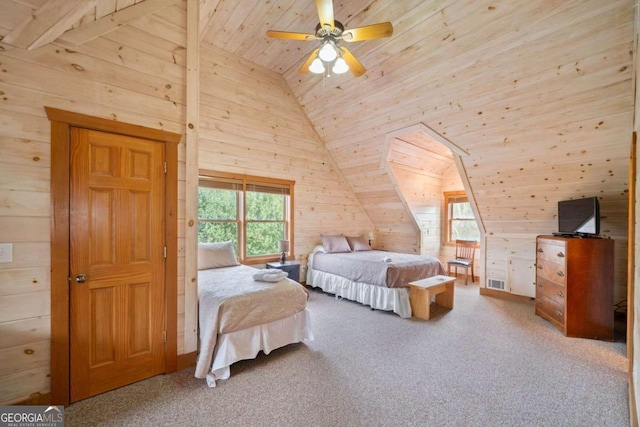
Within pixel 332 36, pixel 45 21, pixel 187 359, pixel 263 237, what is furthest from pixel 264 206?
pixel 45 21

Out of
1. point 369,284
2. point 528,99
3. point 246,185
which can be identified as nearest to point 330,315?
point 369,284

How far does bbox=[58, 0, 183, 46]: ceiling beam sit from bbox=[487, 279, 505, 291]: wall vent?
573 centimetres

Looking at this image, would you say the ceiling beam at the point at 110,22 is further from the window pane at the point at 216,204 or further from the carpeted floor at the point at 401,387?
the carpeted floor at the point at 401,387

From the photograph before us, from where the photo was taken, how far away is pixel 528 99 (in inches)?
119

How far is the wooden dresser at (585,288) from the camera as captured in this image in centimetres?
300

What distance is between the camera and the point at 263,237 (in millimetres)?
4754

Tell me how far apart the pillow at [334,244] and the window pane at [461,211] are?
2.81 metres

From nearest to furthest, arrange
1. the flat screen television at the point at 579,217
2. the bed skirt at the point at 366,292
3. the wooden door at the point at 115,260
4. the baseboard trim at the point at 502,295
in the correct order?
the wooden door at the point at 115,260, the flat screen television at the point at 579,217, the bed skirt at the point at 366,292, the baseboard trim at the point at 502,295

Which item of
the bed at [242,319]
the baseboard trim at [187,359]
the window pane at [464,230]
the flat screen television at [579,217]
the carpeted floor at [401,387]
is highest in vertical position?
the flat screen television at [579,217]

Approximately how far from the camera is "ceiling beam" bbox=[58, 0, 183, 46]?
191 cm

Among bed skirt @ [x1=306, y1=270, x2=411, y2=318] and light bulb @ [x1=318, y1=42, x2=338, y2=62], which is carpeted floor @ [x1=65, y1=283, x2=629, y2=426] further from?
light bulb @ [x1=318, y1=42, x2=338, y2=62]

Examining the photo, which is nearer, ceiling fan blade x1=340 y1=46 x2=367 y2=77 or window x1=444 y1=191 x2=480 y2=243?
ceiling fan blade x1=340 y1=46 x2=367 y2=77

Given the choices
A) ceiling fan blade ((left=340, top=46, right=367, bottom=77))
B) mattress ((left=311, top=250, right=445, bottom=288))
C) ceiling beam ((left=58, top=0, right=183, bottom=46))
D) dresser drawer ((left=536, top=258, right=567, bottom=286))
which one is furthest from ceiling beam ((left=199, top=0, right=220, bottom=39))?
dresser drawer ((left=536, top=258, right=567, bottom=286))

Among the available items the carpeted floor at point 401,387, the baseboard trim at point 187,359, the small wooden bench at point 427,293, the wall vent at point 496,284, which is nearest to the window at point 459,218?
the wall vent at point 496,284
